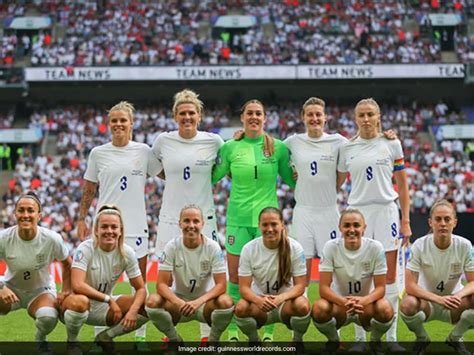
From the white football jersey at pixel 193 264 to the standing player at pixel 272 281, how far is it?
25 centimetres

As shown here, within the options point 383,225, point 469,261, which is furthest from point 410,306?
point 383,225

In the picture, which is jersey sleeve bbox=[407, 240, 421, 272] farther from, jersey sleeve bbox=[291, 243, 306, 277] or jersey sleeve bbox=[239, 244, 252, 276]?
jersey sleeve bbox=[239, 244, 252, 276]

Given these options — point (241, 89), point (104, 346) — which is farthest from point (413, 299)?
point (241, 89)

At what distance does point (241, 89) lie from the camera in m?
32.6

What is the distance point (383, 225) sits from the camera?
7.61 meters

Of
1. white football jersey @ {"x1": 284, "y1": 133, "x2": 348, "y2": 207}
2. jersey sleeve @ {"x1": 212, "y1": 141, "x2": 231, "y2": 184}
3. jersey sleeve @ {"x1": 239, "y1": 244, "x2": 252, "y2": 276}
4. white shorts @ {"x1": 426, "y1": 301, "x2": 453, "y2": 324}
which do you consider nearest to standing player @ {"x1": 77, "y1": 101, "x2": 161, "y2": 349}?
jersey sleeve @ {"x1": 212, "y1": 141, "x2": 231, "y2": 184}

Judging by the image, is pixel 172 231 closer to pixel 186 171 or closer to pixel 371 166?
pixel 186 171

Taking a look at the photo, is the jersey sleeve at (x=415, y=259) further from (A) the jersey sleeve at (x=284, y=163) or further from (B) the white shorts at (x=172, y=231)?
(B) the white shorts at (x=172, y=231)

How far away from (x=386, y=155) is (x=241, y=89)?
82.8 feet

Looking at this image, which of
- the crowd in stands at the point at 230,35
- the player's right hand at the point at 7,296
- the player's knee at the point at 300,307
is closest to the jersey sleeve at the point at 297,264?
the player's knee at the point at 300,307

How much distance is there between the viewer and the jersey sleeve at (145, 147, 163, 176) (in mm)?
7887

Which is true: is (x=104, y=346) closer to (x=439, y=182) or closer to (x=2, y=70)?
(x=439, y=182)

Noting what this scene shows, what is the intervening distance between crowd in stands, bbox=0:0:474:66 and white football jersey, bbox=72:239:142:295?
80.5ft

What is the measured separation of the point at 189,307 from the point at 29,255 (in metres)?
1.53
